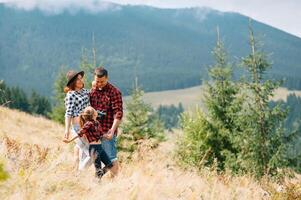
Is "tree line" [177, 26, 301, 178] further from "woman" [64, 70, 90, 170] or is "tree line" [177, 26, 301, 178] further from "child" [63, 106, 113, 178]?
"child" [63, 106, 113, 178]

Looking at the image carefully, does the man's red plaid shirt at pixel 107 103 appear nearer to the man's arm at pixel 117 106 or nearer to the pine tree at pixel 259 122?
the man's arm at pixel 117 106

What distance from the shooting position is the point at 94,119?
25.7 ft

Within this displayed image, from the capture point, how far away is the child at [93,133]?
25.4 ft

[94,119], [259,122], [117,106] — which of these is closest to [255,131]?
[259,122]

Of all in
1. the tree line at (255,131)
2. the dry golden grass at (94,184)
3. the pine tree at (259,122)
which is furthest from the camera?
the pine tree at (259,122)

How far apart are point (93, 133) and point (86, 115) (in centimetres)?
29

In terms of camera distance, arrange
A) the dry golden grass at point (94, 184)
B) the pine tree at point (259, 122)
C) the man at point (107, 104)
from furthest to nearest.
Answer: the pine tree at point (259, 122) < the man at point (107, 104) < the dry golden grass at point (94, 184)

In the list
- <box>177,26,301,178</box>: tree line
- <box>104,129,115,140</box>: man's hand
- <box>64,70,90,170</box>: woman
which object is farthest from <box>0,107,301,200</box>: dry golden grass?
<box>177,26,301,178</box>: tree line

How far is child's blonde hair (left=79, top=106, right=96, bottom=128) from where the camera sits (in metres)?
7.73

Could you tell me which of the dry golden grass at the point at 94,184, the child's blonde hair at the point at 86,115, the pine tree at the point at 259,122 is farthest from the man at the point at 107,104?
the pine tree at the point at 259,122

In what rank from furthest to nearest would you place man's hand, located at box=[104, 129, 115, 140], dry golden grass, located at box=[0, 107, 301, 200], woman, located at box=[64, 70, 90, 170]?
woman, located at box=[64, 70, 90, 170] → man's hand, located at box=[104, 129, 115, 140] → dry golden grass, located at box=[0, 107, 301, 200]

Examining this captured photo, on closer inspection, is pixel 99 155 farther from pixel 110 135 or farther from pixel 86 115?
pixel 86 115

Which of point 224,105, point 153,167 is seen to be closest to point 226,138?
point 224,105

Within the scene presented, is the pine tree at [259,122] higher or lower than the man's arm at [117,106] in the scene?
lower
